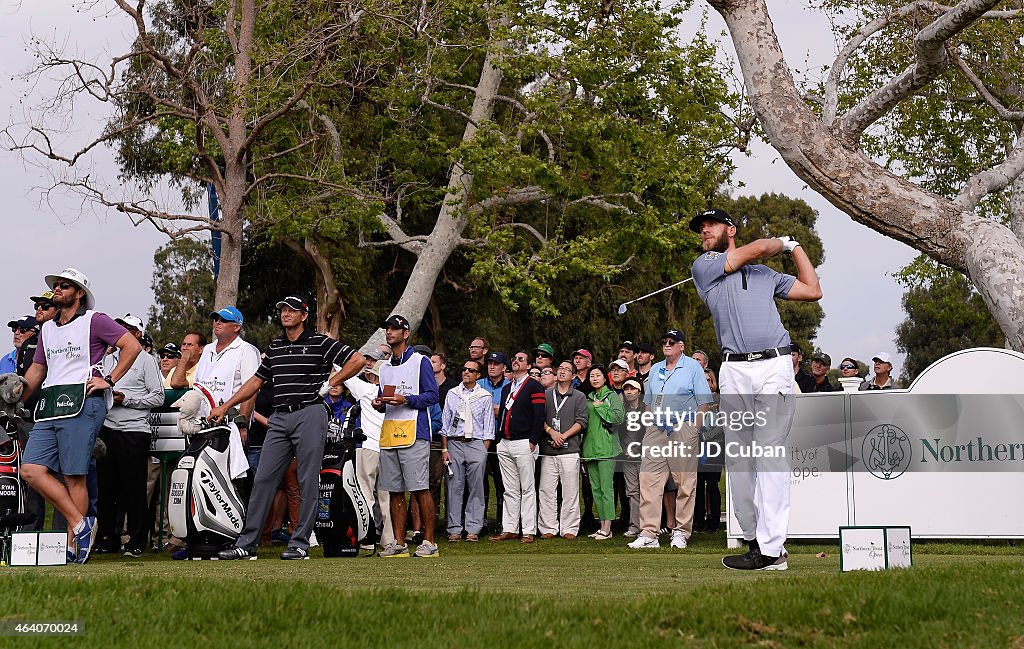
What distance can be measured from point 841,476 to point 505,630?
801cm

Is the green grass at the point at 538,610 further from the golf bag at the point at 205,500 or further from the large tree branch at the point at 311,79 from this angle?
the large tree branch at the point at 311,79

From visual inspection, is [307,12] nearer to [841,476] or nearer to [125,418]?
[125,418]

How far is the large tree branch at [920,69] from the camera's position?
11.7 metres

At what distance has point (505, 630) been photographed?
5.54 metres

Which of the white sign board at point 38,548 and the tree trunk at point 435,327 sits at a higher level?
the tree trunk at point 435,327

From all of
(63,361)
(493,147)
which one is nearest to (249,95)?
(493,147)

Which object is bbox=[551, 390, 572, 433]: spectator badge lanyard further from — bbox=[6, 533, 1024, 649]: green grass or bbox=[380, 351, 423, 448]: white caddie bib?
bbox=[6, 533, 1024, 649]: green grass

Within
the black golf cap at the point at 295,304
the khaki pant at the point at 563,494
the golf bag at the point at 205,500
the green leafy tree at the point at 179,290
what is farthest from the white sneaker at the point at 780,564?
the green leafy tree at the point at 179,290

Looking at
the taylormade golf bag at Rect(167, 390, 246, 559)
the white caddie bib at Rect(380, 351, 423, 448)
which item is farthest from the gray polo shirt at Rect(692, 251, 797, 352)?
the taylormade golf bag at Rect(167, 390, 246, 559)

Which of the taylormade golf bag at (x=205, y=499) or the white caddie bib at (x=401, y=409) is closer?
the taylormade golf bag at (x=205, y=499)

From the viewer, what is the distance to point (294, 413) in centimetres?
1058

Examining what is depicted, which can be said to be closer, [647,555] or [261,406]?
[647,555]

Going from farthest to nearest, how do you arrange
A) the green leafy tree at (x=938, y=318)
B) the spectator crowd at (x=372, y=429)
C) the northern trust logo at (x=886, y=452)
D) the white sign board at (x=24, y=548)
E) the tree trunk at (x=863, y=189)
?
the green leafy tree at (x=938, y=318)
the northern trust logo at (x=886, y=452)
the tree trunk at (x=863, y=189)
the spectator crowd at (x=372, y=429)
the white sign board at (x=24, y=548)

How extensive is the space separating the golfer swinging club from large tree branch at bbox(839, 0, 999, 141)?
4.04 metres
